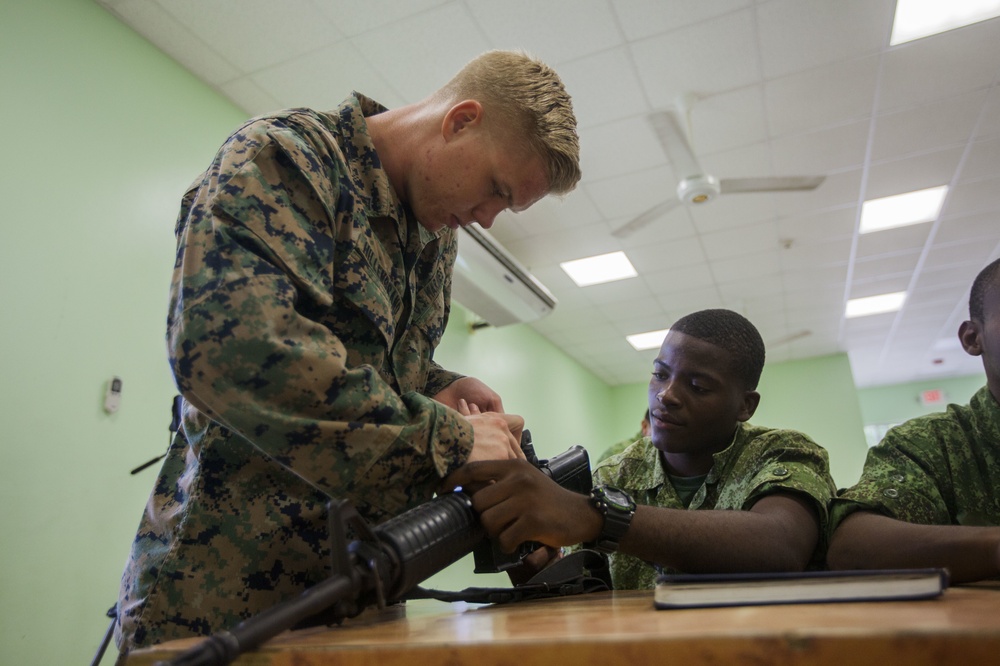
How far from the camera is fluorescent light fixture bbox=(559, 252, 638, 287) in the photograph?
5258 millimetres

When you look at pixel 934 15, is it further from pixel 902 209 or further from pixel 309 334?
pixel 309 334

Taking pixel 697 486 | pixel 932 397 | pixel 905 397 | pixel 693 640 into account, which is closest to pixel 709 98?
pixel 697 486

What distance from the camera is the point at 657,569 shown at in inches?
50.3

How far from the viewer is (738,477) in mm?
1308

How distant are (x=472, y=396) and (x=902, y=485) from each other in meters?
0.81

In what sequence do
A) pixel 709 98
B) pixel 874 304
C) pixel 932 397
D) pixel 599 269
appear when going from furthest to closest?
pixel 932 397
pixel 874 304
pixel 599 269
pixel 709 98

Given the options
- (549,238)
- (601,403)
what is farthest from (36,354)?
(601,403)

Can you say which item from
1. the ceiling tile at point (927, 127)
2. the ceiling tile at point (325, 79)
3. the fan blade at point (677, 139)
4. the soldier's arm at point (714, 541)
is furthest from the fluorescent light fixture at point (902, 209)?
the soldier's arm at point (714, 541)

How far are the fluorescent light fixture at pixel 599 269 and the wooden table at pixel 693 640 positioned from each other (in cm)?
478

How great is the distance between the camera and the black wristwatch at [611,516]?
2.95 ft

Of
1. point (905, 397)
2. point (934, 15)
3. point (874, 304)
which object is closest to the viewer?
point (934, 15)

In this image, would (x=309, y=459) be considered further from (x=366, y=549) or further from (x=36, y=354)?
(x=36, y=354)

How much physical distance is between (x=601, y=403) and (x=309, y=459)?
8.23m

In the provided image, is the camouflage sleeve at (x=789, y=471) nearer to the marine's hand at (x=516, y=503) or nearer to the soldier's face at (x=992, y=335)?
the soldier's face at (x=992, y=335)
